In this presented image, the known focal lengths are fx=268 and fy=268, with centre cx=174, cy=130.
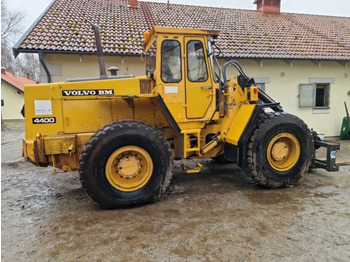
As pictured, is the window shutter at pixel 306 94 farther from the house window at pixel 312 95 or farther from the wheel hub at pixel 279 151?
the wheel hub at pixel 279 151

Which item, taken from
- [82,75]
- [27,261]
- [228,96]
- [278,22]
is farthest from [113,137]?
[278,22]

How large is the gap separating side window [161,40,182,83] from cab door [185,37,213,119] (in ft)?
0.46

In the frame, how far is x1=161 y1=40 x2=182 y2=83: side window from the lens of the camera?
432 cm

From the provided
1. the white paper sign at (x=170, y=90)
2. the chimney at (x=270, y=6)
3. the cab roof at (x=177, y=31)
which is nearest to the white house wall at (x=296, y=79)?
the cab roof at (x=177, y=31)

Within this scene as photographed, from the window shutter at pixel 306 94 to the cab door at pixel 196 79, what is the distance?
6.64m

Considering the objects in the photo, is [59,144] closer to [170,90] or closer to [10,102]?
[170,90]

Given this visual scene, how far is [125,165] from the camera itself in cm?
392

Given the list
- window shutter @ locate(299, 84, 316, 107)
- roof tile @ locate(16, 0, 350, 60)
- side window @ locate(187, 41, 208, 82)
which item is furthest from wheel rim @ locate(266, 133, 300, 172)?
window shutter @ locate(299, 84, 316, 107)

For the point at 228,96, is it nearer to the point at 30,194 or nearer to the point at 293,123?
the point at 293,123

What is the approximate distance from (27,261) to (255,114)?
3.66 metres

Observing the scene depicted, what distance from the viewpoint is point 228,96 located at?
4715 millimetres

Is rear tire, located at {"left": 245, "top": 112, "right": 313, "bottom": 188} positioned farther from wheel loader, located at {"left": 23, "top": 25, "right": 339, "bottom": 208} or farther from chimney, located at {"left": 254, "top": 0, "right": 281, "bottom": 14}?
chimney, located at {"left": 254, "top": 0, "right": 281, "bottom": 14}

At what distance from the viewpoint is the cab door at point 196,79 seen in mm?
4414

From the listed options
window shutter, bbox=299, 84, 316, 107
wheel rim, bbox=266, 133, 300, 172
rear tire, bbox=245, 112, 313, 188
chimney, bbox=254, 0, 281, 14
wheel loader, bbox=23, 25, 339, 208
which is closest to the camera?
wheel loader, bbox=23, 25, 339, 208
